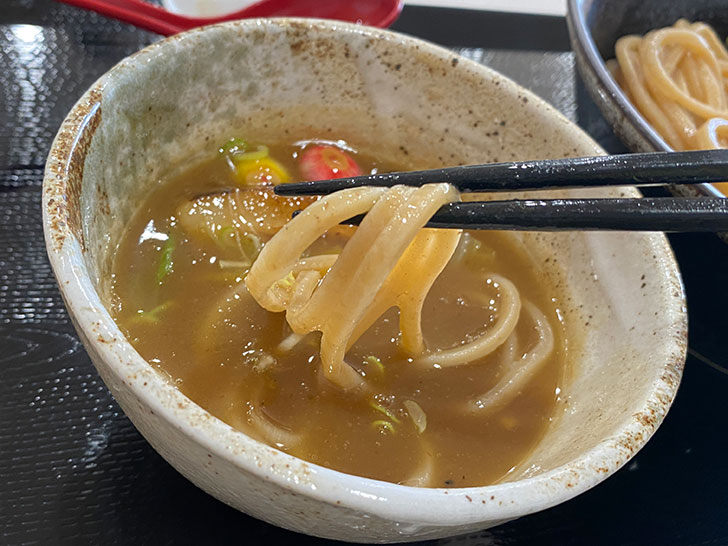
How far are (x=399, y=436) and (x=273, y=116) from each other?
3.23ft

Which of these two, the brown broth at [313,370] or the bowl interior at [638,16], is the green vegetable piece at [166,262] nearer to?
the brown broth at [313,370]

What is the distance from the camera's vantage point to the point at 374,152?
1.96 metres

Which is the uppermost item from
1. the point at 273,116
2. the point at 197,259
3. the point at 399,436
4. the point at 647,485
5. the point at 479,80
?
the point at 479,80

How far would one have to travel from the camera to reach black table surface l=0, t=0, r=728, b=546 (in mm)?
1291

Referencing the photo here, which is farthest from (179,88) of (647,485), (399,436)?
(647,485)

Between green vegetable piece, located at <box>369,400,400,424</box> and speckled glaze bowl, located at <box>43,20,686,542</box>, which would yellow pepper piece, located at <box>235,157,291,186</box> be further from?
green vegetable piece, located at <box>369,400,400,424</box>

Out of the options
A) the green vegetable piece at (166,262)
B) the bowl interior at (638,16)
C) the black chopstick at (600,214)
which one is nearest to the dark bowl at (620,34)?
the bowl interior at (638,16)

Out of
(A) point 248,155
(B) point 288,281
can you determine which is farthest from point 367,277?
(A) point 248,155

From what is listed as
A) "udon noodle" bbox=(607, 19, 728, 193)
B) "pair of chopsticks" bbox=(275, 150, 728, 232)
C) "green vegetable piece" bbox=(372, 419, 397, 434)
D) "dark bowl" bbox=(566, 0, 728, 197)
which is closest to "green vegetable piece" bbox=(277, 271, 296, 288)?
"pair of chopsticks" bbox=(275, 150, 728, 232)

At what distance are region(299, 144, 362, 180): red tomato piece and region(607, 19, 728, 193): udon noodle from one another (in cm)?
111

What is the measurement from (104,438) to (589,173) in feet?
3.53

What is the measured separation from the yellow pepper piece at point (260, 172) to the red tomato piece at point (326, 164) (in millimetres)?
61

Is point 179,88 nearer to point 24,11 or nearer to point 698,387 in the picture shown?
point 24,11

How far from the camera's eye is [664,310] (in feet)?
4.50
